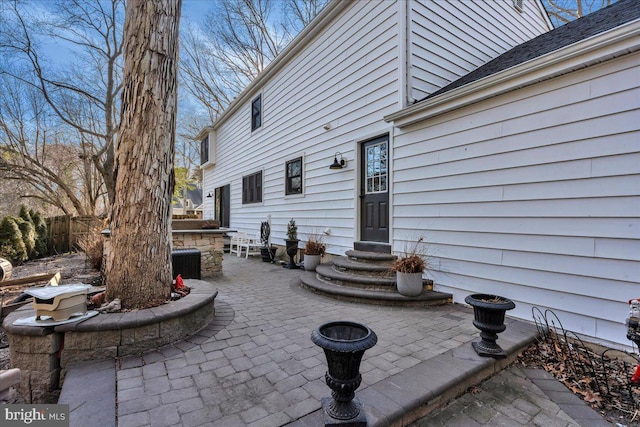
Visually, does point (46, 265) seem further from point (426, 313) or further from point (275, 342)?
point (426, 313)

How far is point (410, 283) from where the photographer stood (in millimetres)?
3713

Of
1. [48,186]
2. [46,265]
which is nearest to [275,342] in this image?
[46,265]

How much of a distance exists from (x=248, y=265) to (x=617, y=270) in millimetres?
6452

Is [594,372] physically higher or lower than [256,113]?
lower

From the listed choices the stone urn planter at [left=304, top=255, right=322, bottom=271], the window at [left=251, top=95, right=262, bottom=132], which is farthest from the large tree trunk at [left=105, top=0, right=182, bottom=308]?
the window at [left=251, top=95, right=262, bottom=132]

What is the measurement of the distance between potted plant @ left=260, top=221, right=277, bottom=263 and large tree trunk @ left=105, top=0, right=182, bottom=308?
15.2ft

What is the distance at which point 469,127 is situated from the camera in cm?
368

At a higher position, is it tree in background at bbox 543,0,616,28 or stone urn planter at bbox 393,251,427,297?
tree in background at bbox 543,0,616,28

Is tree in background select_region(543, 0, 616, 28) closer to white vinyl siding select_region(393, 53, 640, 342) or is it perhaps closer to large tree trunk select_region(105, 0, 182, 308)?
white vinyl siding select_region(393, 53, 640, 342)

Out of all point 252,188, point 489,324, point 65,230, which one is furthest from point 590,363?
point 65,230

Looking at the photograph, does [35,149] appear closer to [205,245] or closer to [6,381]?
[205,245]

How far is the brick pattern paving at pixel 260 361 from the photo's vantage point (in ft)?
5.57
